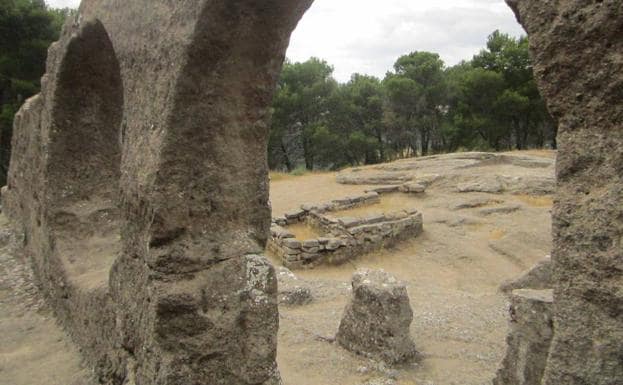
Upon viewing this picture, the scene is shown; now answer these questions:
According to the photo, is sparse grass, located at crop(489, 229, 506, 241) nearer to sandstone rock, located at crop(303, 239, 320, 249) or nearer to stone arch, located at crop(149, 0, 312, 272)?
sandstone rock, located at crop(303, 239, 320, 249)

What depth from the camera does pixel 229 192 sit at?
8.88 ft

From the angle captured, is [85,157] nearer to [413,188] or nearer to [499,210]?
[499,210]

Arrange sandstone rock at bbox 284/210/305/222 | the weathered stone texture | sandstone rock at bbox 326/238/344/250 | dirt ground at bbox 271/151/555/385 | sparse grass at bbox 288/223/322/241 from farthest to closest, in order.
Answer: sandstone rock at bbox 284/210/305/222, sparse grass at bbox 288/223/322/241, sandstone rock at bbox 326/238/344/250, dirt ground at bbox 271/151/555/385, the weathered stone texture

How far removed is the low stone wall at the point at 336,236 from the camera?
9.05 m

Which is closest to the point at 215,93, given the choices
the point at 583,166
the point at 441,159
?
the point at 583,166

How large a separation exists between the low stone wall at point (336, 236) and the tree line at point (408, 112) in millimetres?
12725

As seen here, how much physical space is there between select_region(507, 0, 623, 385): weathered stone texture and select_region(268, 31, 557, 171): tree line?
20.7 metres

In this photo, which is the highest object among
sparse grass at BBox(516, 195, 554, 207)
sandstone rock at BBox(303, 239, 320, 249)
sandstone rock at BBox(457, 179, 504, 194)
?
sandstone rock at BBox(457, 179, 504, 194)

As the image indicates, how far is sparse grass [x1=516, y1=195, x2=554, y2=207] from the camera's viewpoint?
1220cm

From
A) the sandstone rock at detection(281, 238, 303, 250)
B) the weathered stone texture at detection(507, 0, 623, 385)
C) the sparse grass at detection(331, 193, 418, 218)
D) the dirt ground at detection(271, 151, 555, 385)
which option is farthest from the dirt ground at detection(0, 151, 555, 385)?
the weathered stone texture at detection(507, 0, 623, 385)

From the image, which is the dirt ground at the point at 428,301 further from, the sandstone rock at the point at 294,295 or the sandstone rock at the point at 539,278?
the sandstone rock at the point at 539,278

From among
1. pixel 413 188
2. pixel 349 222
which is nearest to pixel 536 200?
pixel 413 188

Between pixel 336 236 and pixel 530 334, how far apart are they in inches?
253

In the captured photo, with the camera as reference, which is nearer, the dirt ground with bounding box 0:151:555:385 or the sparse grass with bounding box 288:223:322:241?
the dirt ground with bounding box 0:151:555:385
